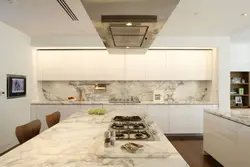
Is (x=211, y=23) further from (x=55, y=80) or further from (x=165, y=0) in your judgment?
(x=55, y=80)

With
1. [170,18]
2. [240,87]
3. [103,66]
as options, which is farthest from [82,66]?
[240,87]

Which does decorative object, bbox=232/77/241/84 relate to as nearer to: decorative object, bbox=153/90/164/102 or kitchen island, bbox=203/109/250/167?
decorative object, bbox=153/90/164/102

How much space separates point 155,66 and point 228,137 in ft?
9.52

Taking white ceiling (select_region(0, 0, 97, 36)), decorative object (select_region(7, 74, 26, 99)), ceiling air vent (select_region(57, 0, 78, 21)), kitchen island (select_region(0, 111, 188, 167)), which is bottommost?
kitchen island (select_region(0, 111, 188, 167))

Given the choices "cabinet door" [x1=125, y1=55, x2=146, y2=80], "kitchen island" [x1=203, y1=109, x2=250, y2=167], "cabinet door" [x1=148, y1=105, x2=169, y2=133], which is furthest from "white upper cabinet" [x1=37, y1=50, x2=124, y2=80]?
"kitchen island" [x1=203, y1=109, x2=250, y2=167]

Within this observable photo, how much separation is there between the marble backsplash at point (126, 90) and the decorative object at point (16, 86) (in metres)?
0.95

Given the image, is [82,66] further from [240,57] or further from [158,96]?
[240,57]

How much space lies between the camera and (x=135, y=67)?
575 centimetres

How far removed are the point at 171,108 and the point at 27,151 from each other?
426 cm

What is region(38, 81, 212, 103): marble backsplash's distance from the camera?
6078mm

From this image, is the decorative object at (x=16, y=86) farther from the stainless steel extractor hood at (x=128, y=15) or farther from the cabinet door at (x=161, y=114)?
the stainless steel extractor hood at (x=128, y=15)

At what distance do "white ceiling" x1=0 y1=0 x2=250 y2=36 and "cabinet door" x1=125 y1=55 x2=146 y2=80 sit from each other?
932mm

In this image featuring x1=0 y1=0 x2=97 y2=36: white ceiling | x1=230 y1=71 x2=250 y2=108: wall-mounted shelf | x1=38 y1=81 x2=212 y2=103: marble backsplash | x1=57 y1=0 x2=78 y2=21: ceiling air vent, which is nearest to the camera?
x1=57 y1=0 x2=78 y2=21: ceiling air vent

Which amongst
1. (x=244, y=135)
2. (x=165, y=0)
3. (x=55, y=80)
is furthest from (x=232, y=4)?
(x=55, y=80)
